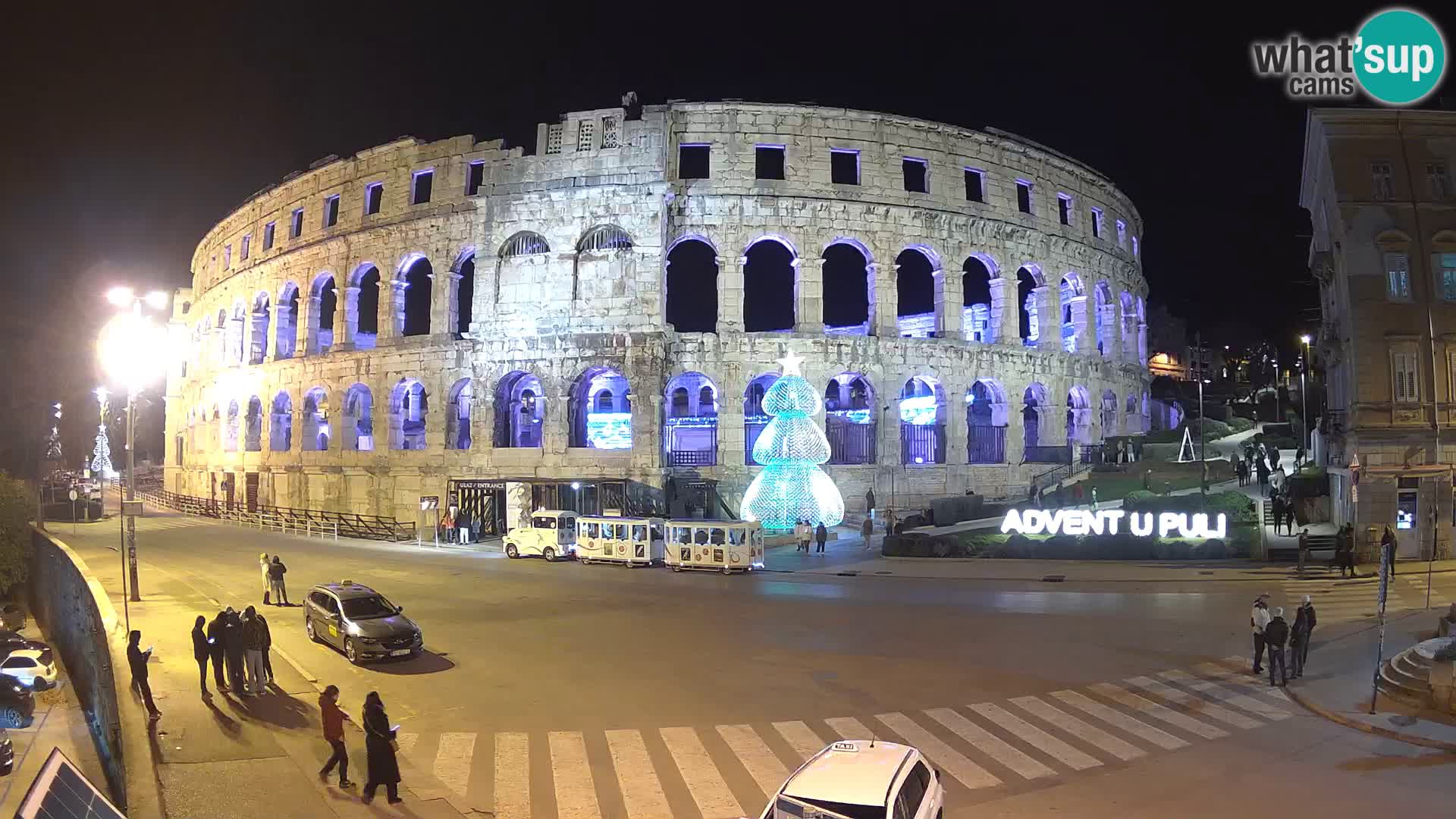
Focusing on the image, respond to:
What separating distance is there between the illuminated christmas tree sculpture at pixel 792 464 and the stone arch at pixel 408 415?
1867 centimetres

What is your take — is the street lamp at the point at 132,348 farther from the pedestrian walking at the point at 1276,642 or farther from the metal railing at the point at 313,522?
the pedestrian walking at the point at 1276,642

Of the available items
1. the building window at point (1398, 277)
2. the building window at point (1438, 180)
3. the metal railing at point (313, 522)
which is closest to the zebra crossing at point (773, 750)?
the building window at point (1398, 277)

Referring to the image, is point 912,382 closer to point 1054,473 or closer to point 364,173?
point 1054,473

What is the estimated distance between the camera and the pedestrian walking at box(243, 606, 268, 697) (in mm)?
13414

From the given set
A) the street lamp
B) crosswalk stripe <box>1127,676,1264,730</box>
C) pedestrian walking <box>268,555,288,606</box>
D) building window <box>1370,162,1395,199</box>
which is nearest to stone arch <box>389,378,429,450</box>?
the street lamp

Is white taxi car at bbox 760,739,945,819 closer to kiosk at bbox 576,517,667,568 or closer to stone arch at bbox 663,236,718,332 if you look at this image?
kiosk at bbox 576,517,667,568

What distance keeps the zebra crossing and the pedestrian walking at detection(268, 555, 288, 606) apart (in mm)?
11840

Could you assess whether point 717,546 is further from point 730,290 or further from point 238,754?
point 238,754

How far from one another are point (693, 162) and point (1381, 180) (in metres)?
27.8

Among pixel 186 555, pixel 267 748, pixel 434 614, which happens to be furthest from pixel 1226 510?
pixel 186 555

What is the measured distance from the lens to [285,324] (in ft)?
164

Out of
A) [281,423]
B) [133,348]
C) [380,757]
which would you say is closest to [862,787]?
[380,757]

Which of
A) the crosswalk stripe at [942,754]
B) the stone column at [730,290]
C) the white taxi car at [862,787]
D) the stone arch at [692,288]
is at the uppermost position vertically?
the stone arch at [692,288]

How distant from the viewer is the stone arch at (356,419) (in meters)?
44.5
